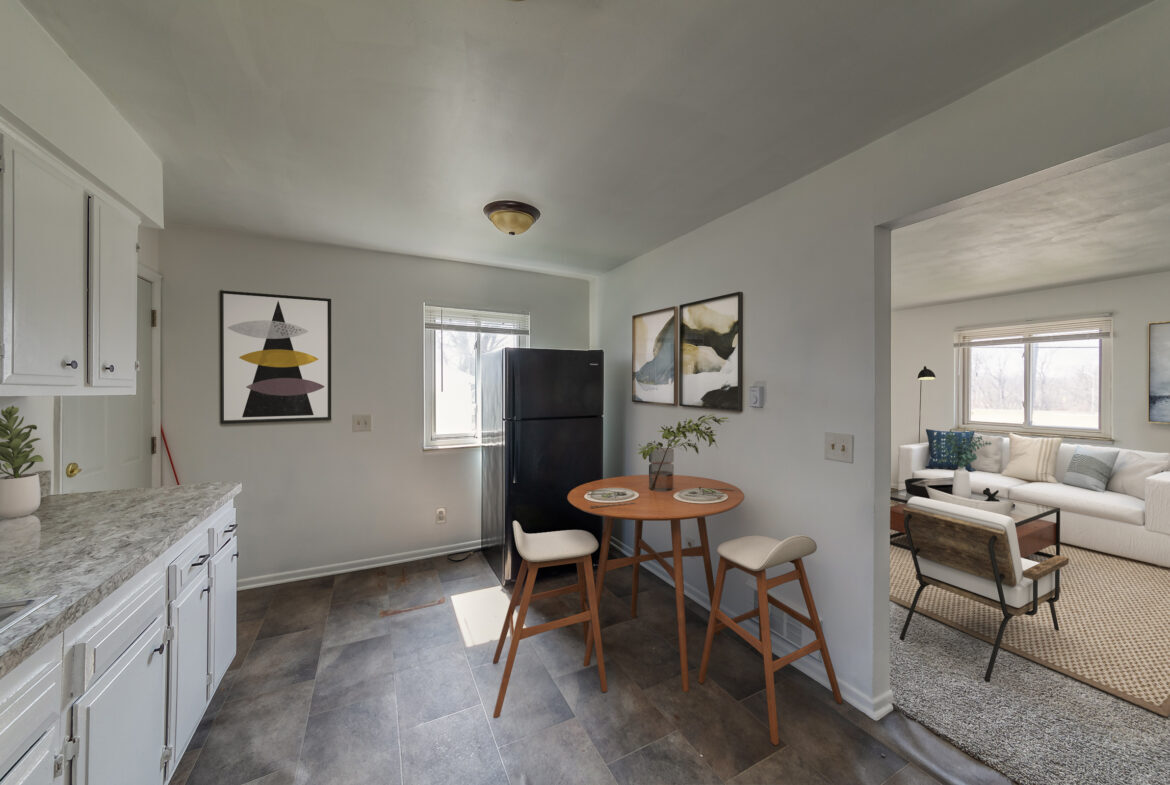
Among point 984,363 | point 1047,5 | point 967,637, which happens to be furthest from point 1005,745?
point 984,363

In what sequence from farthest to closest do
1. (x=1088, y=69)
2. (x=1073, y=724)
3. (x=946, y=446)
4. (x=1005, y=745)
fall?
(x=946, y=446) → (x=1073, y=724) → (x=1005, y=745) → (x=1088, y=69)

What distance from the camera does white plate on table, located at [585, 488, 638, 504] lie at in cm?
217

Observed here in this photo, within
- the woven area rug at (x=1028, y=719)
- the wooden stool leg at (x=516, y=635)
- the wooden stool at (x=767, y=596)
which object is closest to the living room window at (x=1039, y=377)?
the woven area rug at (x=1028, y=719)

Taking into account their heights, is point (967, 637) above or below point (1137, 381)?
below

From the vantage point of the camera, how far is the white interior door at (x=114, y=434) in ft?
6.54

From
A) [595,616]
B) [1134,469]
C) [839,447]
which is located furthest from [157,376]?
[1134,469]

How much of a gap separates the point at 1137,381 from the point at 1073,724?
13.2 feet

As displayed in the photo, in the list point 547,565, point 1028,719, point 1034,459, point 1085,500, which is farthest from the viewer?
point 1034,459

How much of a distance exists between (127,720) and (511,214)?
2382mm

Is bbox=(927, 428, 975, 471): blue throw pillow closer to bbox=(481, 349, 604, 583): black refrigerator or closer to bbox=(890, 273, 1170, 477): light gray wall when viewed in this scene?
bbox=(890, 273, 1170, 477): light gray wall

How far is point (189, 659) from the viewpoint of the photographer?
151 centimetres

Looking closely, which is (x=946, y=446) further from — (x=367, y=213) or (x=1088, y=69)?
(x=367, y=213)

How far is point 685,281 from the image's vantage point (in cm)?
289

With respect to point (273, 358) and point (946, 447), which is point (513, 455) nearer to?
point (273, 358)
